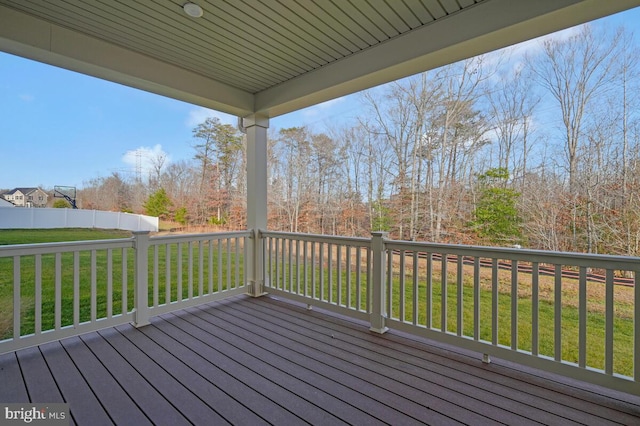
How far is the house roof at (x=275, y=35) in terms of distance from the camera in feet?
7.15

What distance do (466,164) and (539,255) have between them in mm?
3109

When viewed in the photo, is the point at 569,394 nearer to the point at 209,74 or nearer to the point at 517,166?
the point at 517,166

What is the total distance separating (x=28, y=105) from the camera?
14.6ft

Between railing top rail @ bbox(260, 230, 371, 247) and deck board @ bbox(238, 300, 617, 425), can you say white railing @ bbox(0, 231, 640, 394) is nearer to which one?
railing top rail @ bbox(260, 230, 371, 247)

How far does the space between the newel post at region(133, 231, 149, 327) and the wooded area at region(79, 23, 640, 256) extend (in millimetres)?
2339

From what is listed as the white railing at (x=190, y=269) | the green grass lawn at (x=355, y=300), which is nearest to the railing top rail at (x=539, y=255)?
the green grass lawn at (x=355, y=300)

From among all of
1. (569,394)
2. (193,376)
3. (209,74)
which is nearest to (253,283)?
(193,376)

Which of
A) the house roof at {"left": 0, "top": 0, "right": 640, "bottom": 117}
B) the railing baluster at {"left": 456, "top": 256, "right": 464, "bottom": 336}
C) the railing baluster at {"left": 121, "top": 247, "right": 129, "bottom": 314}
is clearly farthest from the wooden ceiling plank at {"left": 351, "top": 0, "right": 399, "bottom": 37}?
the railing baluster at {"left": 121, "top": 247, "right": 129, "bottom": 314}

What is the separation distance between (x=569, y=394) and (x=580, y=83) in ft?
12.5

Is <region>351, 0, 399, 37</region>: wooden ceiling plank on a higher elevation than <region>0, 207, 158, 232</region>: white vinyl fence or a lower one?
higher

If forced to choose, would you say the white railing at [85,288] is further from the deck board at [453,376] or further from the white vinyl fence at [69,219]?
the deck board at [453,376]

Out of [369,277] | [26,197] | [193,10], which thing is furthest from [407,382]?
[26,197]

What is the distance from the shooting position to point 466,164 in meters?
4.85

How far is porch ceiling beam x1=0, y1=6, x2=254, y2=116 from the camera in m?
2.33
